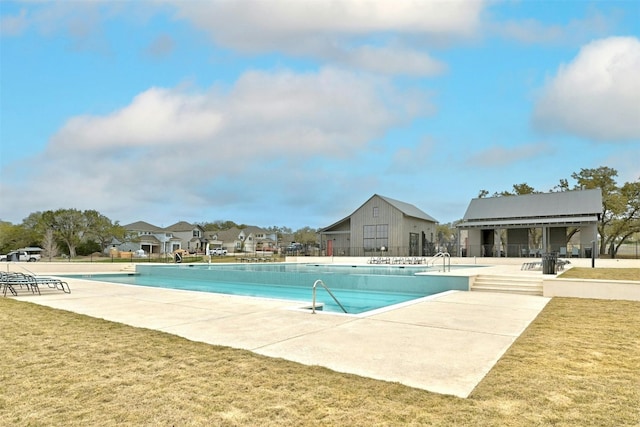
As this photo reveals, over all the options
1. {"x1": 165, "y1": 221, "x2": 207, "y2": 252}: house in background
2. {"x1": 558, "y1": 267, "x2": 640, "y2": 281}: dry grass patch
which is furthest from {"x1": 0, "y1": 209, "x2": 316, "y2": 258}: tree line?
{"x1": 558, "y1": 267, "x2": 640, "y2": 281}: dry grass patch

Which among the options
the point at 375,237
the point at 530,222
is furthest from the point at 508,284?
the point at 375,237

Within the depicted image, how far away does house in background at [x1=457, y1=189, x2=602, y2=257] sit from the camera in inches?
1063

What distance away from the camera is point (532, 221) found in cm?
2817

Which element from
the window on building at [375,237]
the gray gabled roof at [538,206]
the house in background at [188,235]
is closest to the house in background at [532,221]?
the gray gabled roof at [538,206]

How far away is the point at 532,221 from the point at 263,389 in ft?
95.4

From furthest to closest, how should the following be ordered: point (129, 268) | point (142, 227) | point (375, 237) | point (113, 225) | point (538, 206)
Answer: point (142, 227)
point (113, 225)
point (375, 237)
point (538, 206)
point (129, 268)

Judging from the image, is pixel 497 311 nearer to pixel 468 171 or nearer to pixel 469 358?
pixel 469 358

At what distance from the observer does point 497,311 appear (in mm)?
7961

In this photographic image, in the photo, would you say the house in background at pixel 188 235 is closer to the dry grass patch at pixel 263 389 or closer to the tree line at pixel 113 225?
the tree line at pixel 113 225

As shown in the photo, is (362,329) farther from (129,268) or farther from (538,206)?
(538,206)

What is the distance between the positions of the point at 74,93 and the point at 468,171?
3342cm

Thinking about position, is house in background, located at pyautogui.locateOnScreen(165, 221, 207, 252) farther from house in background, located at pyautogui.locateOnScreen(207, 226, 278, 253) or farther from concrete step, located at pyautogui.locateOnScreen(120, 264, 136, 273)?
concrete step, located at pyautogui.locateOnScreen(120, 264, 136, 273)

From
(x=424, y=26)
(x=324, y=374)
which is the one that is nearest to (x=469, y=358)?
(x=324, y=374)

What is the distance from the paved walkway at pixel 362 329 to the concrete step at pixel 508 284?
1.13 metres
